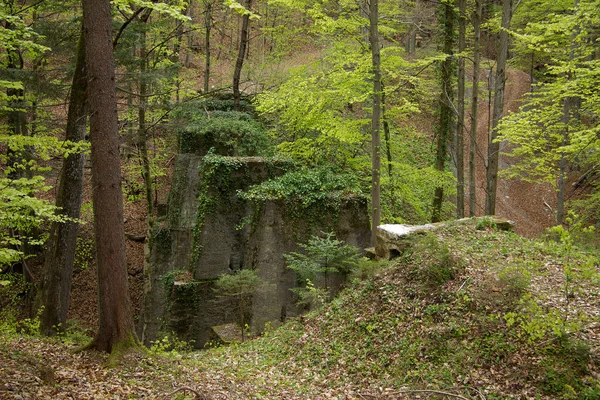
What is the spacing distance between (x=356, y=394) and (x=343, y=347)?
4.53ft

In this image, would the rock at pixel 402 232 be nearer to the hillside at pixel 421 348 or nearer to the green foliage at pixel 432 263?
the hillside at pixel 421 348

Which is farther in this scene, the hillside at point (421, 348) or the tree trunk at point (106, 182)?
the tree trunk at point (106, 182)

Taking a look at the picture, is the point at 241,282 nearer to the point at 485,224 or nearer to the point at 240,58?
the point at 485,224

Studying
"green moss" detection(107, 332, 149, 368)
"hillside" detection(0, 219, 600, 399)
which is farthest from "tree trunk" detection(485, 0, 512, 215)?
"green moss" detection(107, 332, 149, 368)

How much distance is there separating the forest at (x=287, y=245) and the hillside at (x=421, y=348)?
0.03 metres

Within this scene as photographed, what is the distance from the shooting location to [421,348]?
6852 millimetres

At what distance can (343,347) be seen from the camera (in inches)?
312

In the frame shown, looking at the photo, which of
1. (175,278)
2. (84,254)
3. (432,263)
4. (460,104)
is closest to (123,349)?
(432,263)

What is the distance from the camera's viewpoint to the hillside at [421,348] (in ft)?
18.2

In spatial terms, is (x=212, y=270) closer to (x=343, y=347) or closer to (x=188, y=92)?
(x=343, y=347)

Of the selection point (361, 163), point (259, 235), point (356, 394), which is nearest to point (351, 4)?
point (361, 163)

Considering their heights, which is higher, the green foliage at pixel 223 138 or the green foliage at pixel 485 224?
the green foliage at pixel 223 138

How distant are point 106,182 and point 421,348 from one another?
5.24m

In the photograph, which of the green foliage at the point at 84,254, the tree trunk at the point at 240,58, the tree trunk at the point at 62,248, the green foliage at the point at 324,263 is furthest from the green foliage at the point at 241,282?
the tree trunk at the point at 240,58
